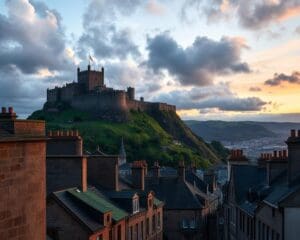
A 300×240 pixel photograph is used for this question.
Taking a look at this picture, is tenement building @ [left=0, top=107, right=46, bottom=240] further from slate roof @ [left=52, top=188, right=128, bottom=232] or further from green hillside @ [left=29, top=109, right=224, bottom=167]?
green hillside @ [left=29, top=109, right=224, bottom=167]

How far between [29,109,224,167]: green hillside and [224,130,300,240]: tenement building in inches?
4032

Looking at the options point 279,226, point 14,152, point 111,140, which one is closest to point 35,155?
point 14,152

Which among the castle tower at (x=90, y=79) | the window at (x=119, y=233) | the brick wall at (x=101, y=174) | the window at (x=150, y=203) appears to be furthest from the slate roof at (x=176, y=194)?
the castle tower at (x=90, y=79)

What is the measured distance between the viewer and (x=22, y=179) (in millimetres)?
13477

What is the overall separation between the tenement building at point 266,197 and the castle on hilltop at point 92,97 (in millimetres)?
129222

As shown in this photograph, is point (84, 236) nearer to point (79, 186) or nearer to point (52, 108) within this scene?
point (79, 186)

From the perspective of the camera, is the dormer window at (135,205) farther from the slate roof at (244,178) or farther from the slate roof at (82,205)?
the slate roof at (244,178)

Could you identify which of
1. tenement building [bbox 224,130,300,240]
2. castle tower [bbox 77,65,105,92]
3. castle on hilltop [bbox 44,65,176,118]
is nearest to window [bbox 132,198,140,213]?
tenement building [bbox 224,130,300,240]

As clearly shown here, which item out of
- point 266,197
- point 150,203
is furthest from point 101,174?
point 266,197

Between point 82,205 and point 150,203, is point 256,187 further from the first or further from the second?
point 82,205

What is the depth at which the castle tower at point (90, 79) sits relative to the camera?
6757 inches

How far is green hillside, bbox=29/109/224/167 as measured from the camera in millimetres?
145125

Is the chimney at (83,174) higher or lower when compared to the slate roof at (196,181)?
higher

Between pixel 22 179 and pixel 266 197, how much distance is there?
53.2 ft
